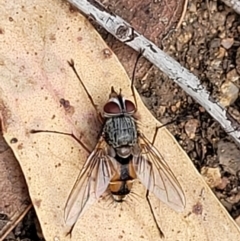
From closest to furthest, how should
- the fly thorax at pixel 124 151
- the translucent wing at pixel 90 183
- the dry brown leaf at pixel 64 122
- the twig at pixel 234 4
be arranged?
the dry brown leaf at pixel 64 122 < the translucent wing at pixel 90 183 < the fly thorax at pixel 124 151 < the twig at pixel 234 4

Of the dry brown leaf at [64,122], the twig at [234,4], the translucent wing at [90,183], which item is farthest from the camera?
the twig at [234,4]

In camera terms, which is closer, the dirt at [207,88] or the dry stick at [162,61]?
the dry stick at [162,61]

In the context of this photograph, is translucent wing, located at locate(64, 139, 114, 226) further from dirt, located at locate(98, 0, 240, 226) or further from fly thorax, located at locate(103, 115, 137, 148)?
dirt, located at locate(98, 0, 240, 226)

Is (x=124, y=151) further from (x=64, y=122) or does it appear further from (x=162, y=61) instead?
(x=162, y=61)

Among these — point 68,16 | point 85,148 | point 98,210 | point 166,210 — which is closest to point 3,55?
point 68,16

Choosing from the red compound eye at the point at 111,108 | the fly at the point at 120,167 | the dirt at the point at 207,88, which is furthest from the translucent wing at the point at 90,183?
the dirt at the point at 207,88

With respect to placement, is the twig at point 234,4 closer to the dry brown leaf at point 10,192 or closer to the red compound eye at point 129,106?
the red compound eye at point 129,106

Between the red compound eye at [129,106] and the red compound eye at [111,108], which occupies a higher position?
the red compound eye at [111,108]

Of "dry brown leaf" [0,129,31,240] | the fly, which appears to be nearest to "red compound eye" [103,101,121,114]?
the fly
